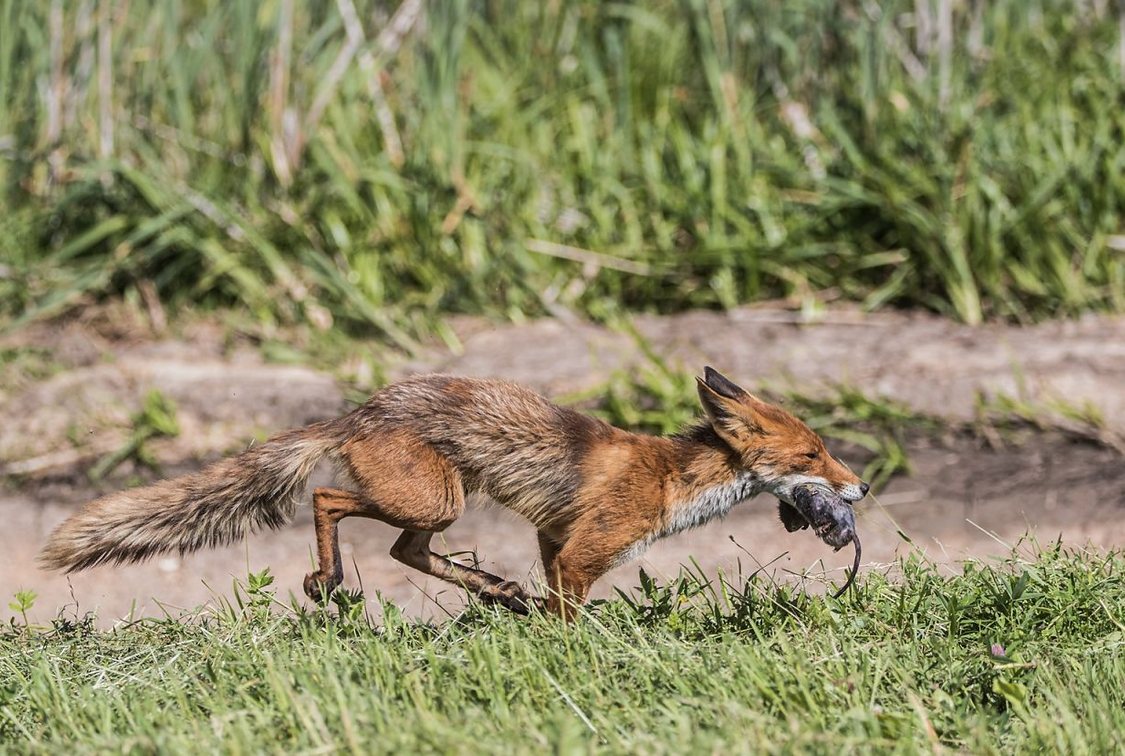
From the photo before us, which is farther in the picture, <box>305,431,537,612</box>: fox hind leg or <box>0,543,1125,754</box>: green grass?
<box>305,431,537,612</box>: fox hind leg

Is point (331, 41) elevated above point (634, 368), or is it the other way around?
point (331, 41)

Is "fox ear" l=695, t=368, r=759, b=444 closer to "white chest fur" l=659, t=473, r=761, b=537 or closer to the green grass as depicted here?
"white chest fur" l=659, t=473, r=761, b=537

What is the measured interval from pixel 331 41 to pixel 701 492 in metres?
5.25

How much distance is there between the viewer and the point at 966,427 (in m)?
6.68

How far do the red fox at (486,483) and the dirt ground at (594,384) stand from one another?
3.66 ft

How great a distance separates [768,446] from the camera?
14.5ft

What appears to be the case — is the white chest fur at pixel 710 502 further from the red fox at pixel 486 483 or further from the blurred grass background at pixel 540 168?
the blurred grass background at pixel 540 168

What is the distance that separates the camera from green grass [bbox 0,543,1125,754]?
3197 millimetres

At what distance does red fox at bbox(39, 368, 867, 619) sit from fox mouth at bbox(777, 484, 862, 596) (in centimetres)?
1

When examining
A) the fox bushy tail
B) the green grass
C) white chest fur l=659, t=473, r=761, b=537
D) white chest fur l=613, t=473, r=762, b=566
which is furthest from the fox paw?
the fox bushy tail

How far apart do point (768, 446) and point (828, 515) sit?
0.33 metres

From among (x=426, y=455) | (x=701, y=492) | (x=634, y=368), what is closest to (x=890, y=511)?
(x=634, y=368)

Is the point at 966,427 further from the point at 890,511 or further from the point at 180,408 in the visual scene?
the point at 180,408

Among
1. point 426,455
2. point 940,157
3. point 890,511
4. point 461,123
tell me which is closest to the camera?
point 426,455
